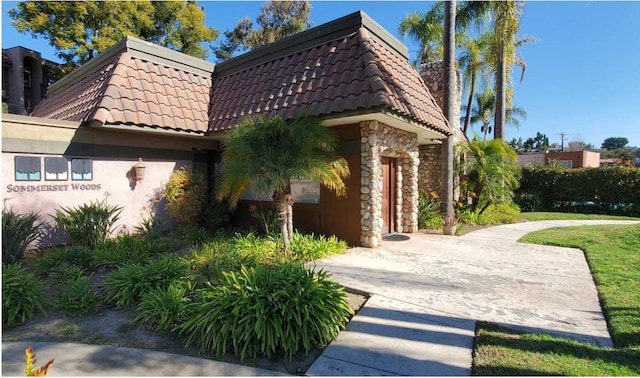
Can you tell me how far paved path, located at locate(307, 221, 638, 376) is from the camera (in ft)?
10.7

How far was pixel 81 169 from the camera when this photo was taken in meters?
7.73

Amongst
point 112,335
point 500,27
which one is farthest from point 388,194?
point 500,27

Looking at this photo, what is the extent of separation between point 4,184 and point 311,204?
6581 millimetres

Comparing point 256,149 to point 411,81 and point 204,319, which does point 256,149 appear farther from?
point 411,81

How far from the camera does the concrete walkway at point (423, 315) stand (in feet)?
10.3

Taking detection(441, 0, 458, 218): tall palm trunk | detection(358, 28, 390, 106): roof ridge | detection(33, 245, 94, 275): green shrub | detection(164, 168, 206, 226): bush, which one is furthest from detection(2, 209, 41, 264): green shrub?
detection(441, 0, 458, 218): tall palm trunk

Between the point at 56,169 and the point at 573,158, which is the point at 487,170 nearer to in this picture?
the point at 56,169

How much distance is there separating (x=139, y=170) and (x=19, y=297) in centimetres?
480

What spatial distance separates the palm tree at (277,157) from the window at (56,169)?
400 centimetres

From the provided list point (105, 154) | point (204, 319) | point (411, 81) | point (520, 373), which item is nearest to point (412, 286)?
point (520, 373)

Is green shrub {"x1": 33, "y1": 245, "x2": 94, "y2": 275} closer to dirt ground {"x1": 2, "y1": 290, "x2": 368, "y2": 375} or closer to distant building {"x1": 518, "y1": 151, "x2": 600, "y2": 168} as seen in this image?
dirt ground {"x1": 2, "y1": 290, "x2": 368, "y2": 375}

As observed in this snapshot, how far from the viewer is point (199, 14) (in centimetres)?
2328

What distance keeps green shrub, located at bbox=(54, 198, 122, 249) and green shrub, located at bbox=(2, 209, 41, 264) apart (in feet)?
2.33

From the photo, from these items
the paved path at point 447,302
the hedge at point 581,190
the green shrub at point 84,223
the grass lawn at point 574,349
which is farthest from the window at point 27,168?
the hedge at point 581,190
